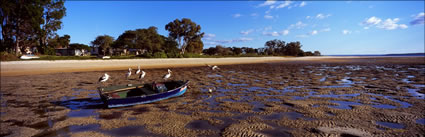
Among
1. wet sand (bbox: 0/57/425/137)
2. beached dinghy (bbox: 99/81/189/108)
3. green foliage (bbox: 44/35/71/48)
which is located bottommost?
wet sand (bbox: 0/57/425/137)

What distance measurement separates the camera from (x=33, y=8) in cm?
4431

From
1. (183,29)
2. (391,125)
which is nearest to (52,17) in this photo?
(183,29)

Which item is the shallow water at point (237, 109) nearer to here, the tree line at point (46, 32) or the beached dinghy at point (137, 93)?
the beached dinghy at point (137, 93)

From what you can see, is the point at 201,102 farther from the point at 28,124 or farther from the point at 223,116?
the point at 28,124

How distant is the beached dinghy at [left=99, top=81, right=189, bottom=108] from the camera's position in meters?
8.82

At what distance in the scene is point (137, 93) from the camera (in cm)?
1132

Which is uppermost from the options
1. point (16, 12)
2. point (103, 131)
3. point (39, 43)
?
point (16, 12)

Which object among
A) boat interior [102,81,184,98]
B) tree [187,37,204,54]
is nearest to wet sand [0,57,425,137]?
boat interior [102,81,184,98]

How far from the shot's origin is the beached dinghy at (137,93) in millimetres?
8820

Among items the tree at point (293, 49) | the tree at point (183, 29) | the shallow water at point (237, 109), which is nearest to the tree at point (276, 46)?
the tree at point (293, 49)

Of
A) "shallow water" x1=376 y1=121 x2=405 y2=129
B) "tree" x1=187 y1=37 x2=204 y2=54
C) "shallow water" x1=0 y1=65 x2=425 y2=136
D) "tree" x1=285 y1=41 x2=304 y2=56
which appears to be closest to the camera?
"shallow water" x1=376 y1=121 x2=405 y2=129

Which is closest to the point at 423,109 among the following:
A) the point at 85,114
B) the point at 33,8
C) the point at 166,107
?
the point at 166,107

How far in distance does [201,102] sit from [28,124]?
262 inches

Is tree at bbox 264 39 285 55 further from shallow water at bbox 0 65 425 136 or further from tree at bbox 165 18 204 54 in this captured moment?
shallow water at bbox 0 65 425 136
